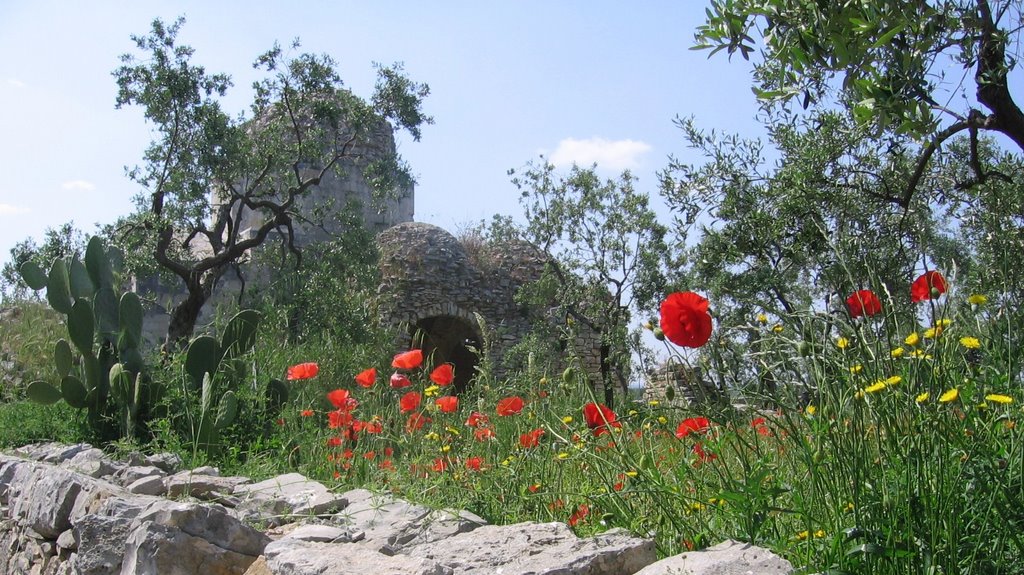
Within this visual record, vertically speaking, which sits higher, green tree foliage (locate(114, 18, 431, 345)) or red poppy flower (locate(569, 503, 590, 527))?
green tree foliage (locate(114, 18, 431, 345))

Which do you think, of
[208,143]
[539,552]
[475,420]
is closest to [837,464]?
[539,552]

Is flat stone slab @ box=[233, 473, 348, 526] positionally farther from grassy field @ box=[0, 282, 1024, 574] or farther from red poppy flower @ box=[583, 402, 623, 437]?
red poppy flower @ box=[583, 402, 623, 437]

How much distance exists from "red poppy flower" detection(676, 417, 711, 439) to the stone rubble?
391 mm

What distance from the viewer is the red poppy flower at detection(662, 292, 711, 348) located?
230 cm

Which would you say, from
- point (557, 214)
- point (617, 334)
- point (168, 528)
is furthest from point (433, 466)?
point (557, 214)

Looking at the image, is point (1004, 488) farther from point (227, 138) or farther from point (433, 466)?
point (227, 138)

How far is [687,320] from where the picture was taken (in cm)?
230

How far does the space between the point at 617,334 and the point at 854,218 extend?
15.2 feet

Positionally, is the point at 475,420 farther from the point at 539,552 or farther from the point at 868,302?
the point at 868,302

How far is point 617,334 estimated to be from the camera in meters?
10.1

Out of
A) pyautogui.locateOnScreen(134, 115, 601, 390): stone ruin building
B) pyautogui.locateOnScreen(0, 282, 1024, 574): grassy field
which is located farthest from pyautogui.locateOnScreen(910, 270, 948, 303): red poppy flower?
pyautogui.locateOnScreen(134, 115, 601, 390): stone ruin building

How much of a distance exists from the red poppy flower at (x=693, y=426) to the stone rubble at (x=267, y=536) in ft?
1.28

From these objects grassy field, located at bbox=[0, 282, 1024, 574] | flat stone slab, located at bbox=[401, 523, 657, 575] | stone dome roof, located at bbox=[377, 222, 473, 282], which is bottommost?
flat stone slab, located at bbox=[401, 523, 657, 575]

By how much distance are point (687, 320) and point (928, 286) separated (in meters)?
0.63
